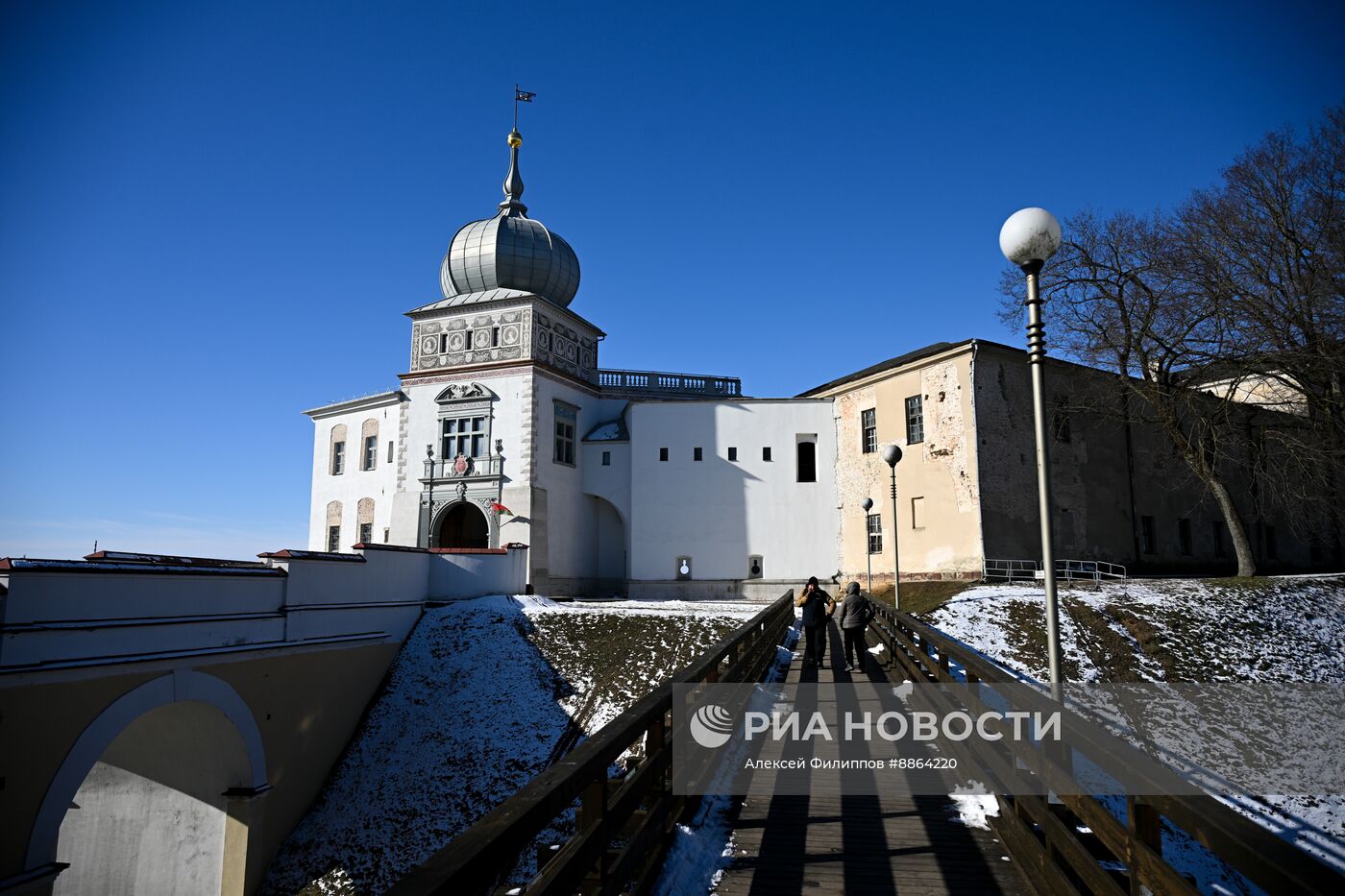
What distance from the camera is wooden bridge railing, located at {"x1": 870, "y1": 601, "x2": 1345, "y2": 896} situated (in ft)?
7.86

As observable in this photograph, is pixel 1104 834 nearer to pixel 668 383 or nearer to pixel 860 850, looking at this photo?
pixel 860 850

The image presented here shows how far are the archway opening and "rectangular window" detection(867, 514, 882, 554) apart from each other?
68.6 ft

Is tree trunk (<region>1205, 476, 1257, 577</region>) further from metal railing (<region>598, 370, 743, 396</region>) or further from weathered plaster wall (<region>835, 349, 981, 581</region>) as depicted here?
metal railing (<region>598, 370, 743, 396</region>)

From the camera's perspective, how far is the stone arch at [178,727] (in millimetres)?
11898

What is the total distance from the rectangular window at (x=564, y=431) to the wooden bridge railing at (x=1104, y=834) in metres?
26.2

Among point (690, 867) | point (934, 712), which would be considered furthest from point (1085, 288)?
point (690, 867)

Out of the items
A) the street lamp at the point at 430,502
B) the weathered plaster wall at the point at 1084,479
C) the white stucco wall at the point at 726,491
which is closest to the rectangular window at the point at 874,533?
the white stucco wall at the point at 726,491

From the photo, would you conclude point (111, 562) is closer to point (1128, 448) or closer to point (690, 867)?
point (690, 867)

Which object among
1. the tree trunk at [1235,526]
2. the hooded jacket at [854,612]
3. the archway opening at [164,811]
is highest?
the tree trunk at [1235,526]

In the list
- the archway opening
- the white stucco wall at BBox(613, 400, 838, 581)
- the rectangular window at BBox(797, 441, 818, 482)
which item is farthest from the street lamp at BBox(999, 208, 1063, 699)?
the rectangular window at BBox(797, 441, 818, 482)

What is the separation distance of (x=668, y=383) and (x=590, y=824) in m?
34.8

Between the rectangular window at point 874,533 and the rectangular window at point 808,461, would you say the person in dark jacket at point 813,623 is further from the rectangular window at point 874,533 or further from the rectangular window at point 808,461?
the rectangular window at point 808,461

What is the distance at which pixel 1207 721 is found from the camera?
594 inches

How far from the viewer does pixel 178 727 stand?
16.2m
